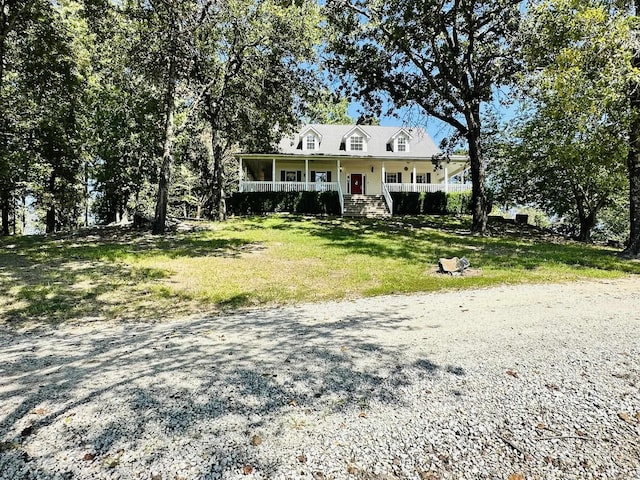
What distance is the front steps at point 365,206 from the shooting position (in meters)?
23.4

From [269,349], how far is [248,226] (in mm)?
12902

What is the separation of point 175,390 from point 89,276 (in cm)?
586

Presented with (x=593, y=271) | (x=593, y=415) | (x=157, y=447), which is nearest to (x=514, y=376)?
(x=593, y=415)

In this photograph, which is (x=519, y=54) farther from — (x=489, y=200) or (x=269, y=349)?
(x=269, y=349)

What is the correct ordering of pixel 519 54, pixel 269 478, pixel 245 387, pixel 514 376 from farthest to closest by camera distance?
pixel 519 54 < pixel 514 376 < pixel 245 387 < pixel 269 478

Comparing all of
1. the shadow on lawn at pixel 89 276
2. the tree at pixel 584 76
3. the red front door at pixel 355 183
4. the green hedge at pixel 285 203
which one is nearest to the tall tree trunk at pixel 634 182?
the tree at pixel 584 76

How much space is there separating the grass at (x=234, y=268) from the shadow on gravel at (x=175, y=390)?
168 cm

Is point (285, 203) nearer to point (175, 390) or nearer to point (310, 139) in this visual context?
point (310, 139)

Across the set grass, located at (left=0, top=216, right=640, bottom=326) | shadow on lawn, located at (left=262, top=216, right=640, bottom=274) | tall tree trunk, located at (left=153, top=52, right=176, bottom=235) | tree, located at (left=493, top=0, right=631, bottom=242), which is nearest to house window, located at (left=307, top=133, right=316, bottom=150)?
shadow on lawn, located at (left=262, top=216, right=640, bottom=274)

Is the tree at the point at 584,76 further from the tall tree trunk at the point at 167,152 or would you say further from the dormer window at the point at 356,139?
the dormer window at the point at 356,139

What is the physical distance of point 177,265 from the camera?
901 centimetres

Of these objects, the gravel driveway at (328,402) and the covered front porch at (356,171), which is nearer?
the gravel driveway at (328,402)

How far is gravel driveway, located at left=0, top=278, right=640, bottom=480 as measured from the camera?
7.00 feet

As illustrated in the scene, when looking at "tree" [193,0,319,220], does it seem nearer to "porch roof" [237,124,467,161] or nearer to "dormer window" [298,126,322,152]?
"porch roof" [237,124,467,161]
